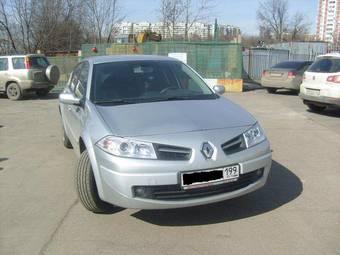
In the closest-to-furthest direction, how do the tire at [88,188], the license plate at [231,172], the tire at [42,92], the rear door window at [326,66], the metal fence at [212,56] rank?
the license plate at [231,172] → the tire at [88,188] → the rear door window at [326,66] → the tire at [42,92] → the metal fence at [212,56]

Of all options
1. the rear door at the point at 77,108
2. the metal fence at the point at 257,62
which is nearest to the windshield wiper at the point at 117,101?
the rear door at the point at 77,108

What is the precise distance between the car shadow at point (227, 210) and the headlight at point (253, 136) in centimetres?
76

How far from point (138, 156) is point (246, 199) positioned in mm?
1614

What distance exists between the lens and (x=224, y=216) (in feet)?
14.8

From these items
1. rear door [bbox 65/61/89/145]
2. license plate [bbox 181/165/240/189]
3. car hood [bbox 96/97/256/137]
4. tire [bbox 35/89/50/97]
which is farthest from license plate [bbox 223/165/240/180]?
tire [bbox 35/89/50/97]

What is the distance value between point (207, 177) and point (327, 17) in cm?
10480

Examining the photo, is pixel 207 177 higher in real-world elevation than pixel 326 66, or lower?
lower

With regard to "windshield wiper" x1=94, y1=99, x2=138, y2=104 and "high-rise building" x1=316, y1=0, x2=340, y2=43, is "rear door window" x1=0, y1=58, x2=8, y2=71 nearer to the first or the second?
"windshield wiper" x1=94, y1=99, x2=138, y2=104

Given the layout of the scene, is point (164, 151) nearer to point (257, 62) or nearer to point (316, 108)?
point (316, 108)

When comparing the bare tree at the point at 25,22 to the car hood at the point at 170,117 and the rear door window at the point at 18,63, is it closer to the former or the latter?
the rear door window at the point at 18,63

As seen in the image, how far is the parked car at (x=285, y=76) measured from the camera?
697 inches

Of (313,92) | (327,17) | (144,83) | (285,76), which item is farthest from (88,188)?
(327,17)

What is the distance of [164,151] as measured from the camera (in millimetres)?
3949

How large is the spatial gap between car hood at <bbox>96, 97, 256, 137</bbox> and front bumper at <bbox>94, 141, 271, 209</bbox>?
0.30 meters
